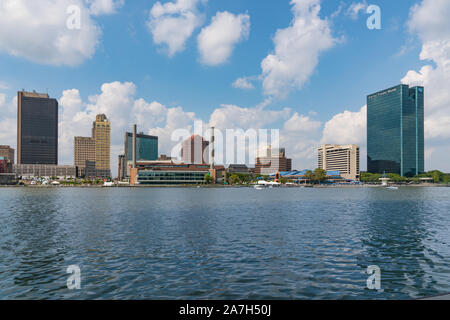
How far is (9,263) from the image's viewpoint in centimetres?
2227

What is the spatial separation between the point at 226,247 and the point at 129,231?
48.9 ft

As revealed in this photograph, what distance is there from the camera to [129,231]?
A: 36.1 meters

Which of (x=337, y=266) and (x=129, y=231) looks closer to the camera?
(x=337, y=266)

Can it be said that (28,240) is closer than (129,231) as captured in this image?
Yes

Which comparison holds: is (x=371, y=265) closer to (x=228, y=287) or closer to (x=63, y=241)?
(x=228, y=287)
